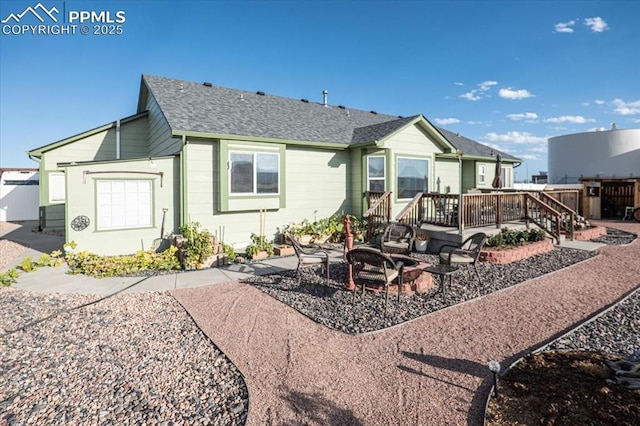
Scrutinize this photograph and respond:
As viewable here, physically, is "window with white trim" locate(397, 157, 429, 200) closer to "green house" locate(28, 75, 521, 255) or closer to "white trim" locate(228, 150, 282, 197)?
"green house" locate(28, 75, 521, 255)

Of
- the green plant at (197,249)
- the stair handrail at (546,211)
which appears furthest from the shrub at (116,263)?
the stair handrail at (546,211)

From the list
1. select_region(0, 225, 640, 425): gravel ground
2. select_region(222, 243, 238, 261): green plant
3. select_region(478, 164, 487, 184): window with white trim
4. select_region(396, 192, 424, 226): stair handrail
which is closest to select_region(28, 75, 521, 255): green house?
select_region(222, 243, 238, 261): green plant

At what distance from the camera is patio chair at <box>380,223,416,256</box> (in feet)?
24.3

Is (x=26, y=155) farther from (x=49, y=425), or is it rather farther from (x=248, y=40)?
(x=49, y=425)

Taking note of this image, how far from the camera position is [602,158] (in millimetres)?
36219

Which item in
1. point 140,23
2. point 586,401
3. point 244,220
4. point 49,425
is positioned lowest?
point 49,425

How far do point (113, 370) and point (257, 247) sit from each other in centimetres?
547

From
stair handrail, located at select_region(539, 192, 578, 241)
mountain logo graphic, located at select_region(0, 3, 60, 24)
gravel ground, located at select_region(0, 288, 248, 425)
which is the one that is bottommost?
gravel ground, located at select_region(0, 288, 248, 425)

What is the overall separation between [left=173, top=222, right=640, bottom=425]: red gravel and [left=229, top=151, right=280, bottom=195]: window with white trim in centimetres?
410

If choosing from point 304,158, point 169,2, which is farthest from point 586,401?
point 169,2

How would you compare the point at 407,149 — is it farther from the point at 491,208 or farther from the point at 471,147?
the point at 471,147

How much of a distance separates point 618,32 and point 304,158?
15056 mm

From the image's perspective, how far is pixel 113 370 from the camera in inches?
136

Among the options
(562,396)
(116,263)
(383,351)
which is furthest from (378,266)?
(116,263)
